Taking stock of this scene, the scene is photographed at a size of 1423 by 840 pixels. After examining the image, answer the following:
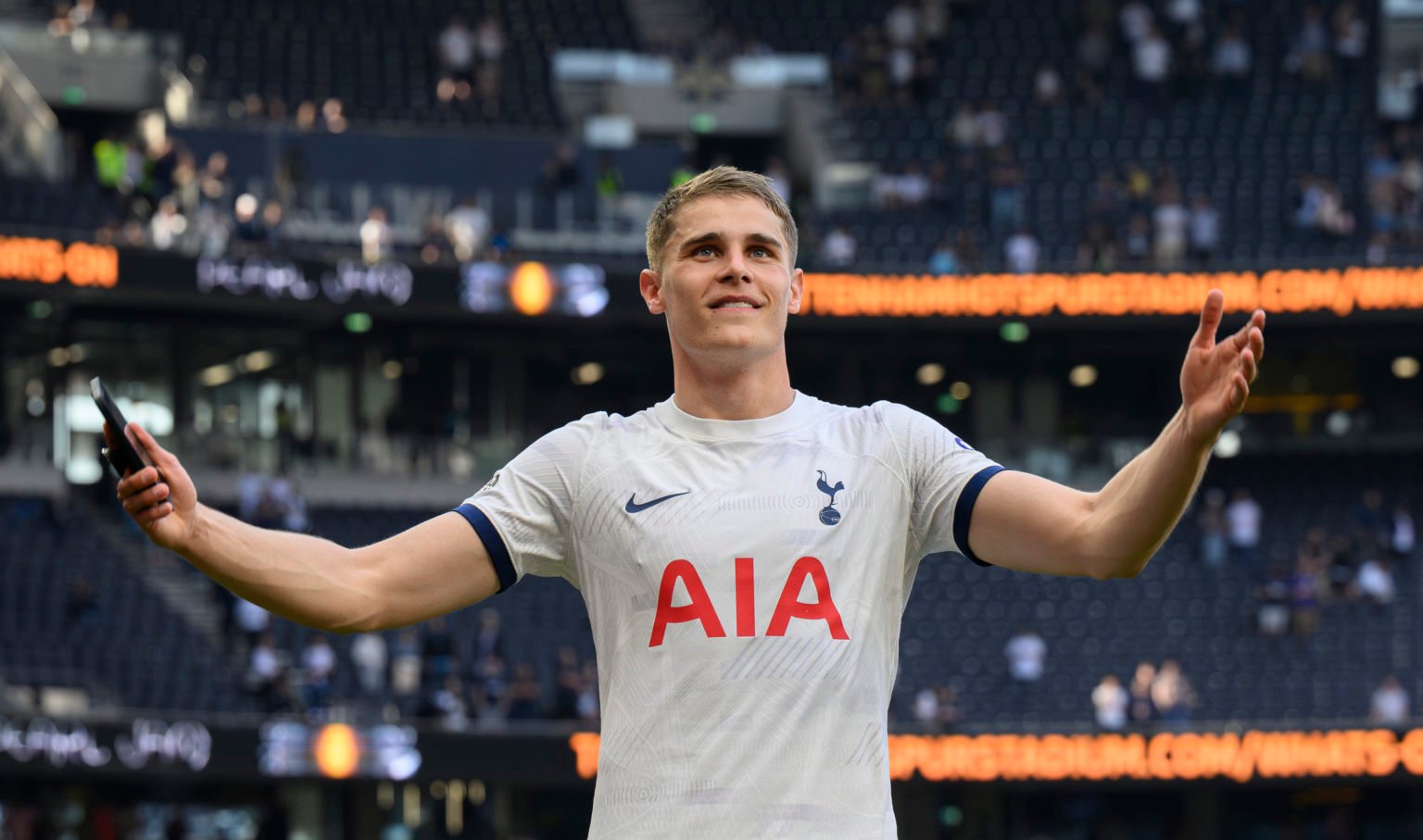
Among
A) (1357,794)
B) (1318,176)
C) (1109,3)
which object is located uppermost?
(1109,3)

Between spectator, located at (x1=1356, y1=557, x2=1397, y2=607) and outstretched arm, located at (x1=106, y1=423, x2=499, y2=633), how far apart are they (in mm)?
27090

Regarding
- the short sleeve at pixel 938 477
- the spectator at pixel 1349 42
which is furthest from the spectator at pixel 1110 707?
the short sleeve at pixel 938 477

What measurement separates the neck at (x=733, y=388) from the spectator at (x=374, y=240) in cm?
2592

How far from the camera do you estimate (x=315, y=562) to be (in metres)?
3.73

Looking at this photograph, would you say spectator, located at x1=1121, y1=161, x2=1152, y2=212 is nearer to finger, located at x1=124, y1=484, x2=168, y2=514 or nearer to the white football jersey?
the white football jersey

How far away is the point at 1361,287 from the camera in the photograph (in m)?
30.2

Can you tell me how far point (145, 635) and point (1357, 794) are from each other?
1645 centimetres

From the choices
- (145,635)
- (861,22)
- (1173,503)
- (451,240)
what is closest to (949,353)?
(861,22)

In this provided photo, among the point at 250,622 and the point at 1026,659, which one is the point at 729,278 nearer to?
the point at 250,622

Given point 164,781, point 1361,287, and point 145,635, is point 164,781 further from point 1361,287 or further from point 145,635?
point 1361,287

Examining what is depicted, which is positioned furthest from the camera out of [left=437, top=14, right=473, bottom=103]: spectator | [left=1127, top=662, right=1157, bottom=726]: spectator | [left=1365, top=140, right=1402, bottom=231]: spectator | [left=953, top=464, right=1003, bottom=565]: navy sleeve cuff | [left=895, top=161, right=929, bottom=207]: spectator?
[left=437, top=14, right=473, bottom=103]: spectator

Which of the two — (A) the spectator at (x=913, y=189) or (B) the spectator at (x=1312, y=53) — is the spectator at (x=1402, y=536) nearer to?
(B) the spectator at (x=1312, y=53)

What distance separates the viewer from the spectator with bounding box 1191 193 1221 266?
31.1 m

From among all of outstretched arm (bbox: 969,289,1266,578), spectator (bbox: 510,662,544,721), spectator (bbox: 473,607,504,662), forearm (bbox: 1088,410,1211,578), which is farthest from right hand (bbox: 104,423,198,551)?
spectator (bbox: 473,607,504,662)
